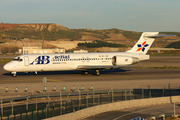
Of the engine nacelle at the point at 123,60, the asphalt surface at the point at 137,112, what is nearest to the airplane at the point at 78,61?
the engine nacelle at the point at 123,60

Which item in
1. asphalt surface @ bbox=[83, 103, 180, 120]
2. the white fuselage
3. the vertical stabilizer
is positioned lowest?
asphalt surface @ bbox=[83, 103, 180, 120]

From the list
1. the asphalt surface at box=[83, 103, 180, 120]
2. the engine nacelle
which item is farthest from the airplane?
the asphalt surface at box=[83, 103, 180, 120]

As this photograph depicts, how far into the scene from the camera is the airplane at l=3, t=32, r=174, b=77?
4038 centimetres

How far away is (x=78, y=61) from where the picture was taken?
138 feet

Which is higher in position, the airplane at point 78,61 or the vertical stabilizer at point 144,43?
the vertical stabilizer at point 144,43

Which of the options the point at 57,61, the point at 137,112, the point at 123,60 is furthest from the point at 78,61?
the point at 137,112

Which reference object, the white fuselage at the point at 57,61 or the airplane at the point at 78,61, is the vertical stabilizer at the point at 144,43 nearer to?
the airplane at the point at 78,61

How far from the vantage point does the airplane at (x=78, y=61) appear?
40381 mm

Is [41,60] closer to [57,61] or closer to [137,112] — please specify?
[57,61]

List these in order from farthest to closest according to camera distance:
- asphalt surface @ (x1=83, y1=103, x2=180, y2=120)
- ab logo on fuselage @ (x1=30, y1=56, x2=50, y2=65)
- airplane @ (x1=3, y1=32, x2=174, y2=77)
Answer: ab logo on fuselage @ (x1=30, y1=56, x2=50, y2=65)
airplane @ (x1=3, y1=32, x2=174, y2=77)
asphalt surface @ (x1=83, y1=103, x2=180, y2=120)

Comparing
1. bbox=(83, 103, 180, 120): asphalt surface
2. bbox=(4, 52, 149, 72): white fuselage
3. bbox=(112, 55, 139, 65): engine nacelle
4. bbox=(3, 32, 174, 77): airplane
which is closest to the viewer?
bbox=(83, 103, 180, 120): asphalt surface

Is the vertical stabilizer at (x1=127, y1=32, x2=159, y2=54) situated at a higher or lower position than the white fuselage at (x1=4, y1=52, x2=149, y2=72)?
higher

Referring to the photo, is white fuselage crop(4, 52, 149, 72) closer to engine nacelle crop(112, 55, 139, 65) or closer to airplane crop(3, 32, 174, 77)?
airplane crop(3, 32, 174, 77)

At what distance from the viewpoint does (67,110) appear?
18.2 metres
